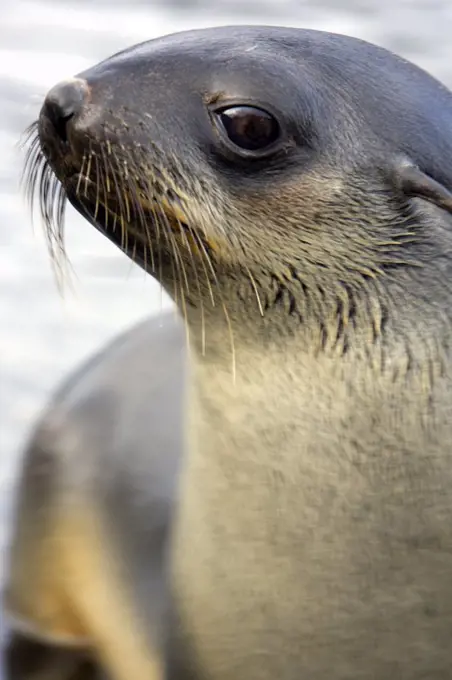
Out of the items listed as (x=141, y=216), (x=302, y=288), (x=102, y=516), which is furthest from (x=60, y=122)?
(x=102, y=516)

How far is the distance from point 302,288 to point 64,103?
0.45 m

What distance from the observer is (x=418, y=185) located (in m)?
2.38

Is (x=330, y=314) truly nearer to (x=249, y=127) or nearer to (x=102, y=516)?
(x=249, y=127)

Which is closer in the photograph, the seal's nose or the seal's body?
the seal's nose

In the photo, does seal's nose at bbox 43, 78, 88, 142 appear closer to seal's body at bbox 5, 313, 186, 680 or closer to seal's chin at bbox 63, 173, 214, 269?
seal's chin at bbox 63, 173, 214, 269

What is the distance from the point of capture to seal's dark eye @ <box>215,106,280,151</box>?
234 cm

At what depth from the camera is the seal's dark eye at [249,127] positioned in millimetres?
2342

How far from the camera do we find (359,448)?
8.14 ft

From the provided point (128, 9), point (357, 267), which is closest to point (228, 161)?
point (357, 267)

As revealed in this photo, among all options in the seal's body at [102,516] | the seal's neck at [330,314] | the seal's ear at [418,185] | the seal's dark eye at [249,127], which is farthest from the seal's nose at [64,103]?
the seal's body at [102,516]

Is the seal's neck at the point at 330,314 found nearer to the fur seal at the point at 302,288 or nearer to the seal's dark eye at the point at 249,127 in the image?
the fur seal at the point at 302,288

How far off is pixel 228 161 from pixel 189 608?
32.2 inches

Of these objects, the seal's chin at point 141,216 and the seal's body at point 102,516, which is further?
the seal's body at point 102,516

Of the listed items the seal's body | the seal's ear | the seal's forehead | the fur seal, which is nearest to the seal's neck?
the fur seal
